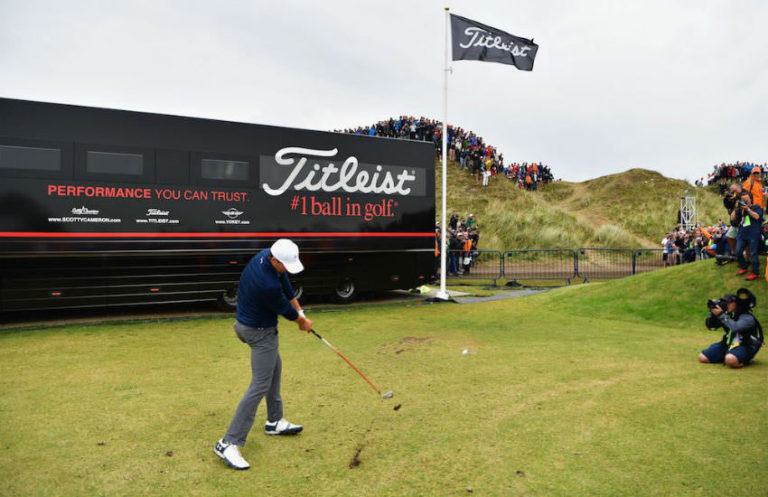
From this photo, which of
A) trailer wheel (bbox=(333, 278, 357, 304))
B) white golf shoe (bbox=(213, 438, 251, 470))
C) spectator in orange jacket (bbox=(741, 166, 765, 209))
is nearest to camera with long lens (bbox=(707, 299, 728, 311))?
spectator in orange jacket (bbox=(741, 166, 765, 209))

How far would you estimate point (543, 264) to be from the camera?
2173 centimetres

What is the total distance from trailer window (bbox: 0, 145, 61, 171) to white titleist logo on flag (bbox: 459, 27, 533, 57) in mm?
10168

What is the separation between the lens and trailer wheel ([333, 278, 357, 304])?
14156 millimetres

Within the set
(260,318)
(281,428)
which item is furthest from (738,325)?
(260,318)

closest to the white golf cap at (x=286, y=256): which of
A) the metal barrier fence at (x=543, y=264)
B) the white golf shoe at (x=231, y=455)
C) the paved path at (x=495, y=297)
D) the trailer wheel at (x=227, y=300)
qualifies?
the white golf shoe at (x=231, y=455)

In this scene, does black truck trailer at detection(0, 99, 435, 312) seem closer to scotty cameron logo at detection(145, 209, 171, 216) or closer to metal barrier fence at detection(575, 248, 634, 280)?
scotty cameron logo at detection(145, 209, 171, 216)

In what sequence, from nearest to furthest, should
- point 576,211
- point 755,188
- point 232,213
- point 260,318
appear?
point 260,318 → point 755,188 → point 232,213 → point 576,211

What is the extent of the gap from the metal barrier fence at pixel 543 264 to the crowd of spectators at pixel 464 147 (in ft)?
45.2

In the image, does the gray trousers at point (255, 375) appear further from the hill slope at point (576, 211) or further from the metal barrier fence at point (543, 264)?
the hill slope at point (576, 211)

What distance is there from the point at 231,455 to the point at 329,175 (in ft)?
31.6

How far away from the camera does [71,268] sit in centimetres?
1087

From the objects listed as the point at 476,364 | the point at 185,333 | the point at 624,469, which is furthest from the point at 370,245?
the point at 624,469

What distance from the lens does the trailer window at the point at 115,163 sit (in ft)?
35.8

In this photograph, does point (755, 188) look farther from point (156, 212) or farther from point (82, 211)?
point (82, 211)
